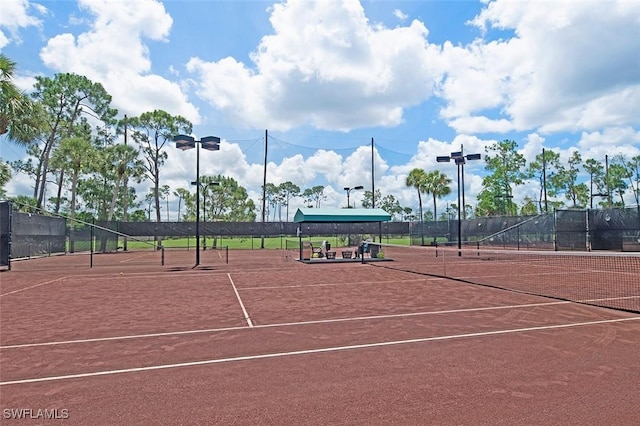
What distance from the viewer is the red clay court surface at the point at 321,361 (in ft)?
14.4

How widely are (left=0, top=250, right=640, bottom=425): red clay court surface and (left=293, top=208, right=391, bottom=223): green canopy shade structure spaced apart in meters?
15.4

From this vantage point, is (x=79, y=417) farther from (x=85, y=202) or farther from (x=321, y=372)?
(x=85, y=202)

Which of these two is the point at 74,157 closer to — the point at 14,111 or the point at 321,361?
the point at 14,111

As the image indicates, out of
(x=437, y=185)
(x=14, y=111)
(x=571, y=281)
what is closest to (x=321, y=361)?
(x=571, y=281)

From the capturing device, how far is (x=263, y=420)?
165 inches

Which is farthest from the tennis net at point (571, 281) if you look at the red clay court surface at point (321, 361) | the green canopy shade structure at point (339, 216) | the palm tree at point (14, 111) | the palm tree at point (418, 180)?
the palm tree at point (418, 180)

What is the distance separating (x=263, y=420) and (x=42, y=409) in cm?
251

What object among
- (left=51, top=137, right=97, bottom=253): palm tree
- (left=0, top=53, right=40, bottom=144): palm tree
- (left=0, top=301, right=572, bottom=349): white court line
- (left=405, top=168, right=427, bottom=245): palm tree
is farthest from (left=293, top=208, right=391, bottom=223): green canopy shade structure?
(left=405, top=168, right=427, bottom=245): palm tree

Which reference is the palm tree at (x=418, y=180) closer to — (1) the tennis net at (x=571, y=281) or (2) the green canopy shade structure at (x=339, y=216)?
(2) the green canopy shade structure at (x=339, y=216)

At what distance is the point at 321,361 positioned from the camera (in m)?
5.99

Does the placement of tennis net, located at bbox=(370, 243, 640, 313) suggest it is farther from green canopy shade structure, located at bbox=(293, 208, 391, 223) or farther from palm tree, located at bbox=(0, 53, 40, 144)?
palm tree, located at bbox=(0, 53, 40, 144)

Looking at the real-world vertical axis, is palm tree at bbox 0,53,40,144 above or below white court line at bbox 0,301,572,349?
above

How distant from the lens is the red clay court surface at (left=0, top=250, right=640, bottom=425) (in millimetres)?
4398

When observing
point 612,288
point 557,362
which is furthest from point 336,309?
point 612,288
